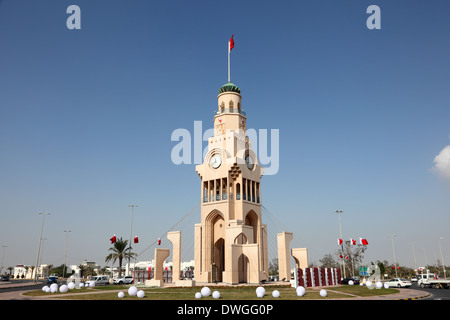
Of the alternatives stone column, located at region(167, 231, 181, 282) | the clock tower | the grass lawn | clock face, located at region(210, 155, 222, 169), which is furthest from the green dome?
the grass lawn

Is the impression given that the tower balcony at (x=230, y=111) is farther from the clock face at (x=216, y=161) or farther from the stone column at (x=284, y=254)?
the stone column at (x=284, y=254)

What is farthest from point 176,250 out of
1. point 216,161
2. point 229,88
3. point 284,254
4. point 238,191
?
point 229,88

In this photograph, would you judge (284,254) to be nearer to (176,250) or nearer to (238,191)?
(238,191)

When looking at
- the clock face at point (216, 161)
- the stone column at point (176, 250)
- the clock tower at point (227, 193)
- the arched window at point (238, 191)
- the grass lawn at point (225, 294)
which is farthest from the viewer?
the clock face at point (216, 161)

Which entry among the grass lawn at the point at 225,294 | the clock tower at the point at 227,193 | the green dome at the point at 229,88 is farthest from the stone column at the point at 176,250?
the green dome at the point at 229,88

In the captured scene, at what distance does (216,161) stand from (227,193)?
17.1 ft

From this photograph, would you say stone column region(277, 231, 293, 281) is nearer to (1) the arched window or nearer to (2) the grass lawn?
(1) the arched window

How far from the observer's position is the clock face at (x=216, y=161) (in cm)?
4819

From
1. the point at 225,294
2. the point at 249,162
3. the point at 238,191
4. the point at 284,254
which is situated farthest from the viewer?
the point at 249,162

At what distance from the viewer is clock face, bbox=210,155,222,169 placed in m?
48.2

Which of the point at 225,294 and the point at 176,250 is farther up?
the point at 176,250

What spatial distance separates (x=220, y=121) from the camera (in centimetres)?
5053

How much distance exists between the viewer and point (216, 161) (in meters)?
48.6
